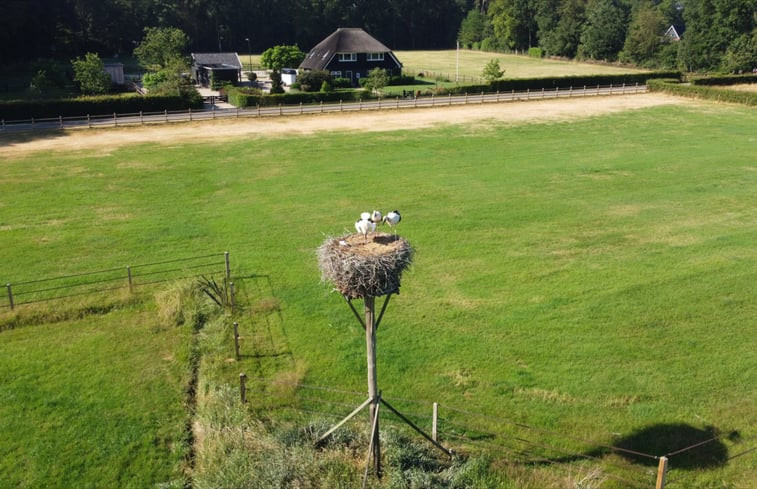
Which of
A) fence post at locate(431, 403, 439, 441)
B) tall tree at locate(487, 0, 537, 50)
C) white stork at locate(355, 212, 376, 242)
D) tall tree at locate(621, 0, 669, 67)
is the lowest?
fence post at locate(431, 403, 439, 441)

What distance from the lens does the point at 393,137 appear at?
39.3 meters

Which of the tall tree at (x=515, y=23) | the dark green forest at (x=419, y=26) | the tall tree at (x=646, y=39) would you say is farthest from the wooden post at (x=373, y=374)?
the tall tree at (x=515, y=23)

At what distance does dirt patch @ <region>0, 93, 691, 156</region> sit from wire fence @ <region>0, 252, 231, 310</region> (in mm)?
19477

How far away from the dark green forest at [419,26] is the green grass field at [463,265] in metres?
52.2

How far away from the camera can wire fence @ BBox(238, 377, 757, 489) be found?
34.4 ft

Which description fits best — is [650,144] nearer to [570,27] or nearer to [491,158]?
[491,158]

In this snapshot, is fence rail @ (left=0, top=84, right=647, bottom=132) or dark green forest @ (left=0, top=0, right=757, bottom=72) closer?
fence rail @ (left=0, top=84, right=647, bottom=132)

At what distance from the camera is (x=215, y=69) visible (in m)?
62.6

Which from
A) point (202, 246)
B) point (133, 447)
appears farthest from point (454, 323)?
point (202, 246)

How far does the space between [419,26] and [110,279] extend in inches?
4798

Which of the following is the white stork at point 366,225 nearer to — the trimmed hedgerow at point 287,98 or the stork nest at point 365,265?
the stork nest at point 365,265

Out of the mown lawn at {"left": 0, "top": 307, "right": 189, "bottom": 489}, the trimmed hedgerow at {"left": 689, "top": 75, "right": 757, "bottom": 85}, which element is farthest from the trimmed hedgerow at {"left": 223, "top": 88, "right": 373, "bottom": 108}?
the mown lawn at {"left": 0, "top": 307, "right": 189, "bottom": 489}

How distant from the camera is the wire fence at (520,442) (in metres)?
10.5

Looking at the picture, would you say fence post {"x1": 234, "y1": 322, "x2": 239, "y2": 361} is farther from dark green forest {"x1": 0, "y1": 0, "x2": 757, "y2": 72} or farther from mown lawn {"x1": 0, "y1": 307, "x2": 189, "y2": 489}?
dark green forest {"x1": 0, "y1": 0, "x2": 757, "y2": 72}
